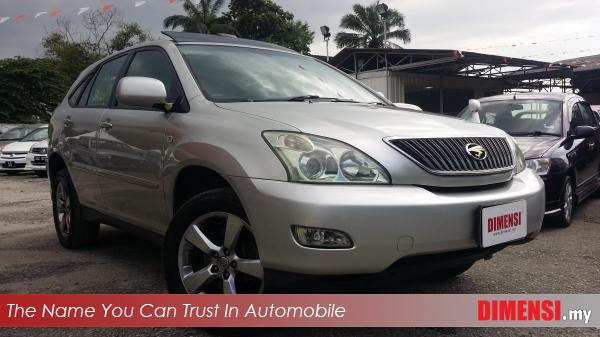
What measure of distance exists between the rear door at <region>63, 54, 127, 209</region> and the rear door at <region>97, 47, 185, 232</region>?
179 millimetres

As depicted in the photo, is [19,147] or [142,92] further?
[19,147]

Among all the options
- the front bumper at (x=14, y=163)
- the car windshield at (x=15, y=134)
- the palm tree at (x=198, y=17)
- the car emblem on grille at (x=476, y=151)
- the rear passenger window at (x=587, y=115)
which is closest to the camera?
the car emblem on grille at (x=476, y=151)

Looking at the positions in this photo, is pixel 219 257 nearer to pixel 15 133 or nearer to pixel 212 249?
pixel 212 249

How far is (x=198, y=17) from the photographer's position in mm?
31688

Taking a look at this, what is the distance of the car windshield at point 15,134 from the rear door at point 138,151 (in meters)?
14.3

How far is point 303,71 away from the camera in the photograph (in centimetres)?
348

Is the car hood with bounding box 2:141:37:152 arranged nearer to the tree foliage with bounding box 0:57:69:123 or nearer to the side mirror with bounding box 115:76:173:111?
the side mirror with bounding box 115:76:173:111

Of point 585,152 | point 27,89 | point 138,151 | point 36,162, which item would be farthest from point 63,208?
point 27,89

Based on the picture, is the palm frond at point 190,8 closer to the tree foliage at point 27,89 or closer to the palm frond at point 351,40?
the tree foliage at point 27,89

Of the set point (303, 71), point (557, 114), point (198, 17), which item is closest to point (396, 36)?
point (198, 17)

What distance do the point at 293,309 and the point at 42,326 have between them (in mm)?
1338

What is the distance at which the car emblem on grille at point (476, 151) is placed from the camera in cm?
242

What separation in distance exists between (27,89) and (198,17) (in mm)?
10882

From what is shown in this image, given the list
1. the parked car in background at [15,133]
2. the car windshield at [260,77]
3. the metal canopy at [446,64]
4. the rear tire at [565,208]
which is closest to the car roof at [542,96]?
the rear tire at [565,208]
